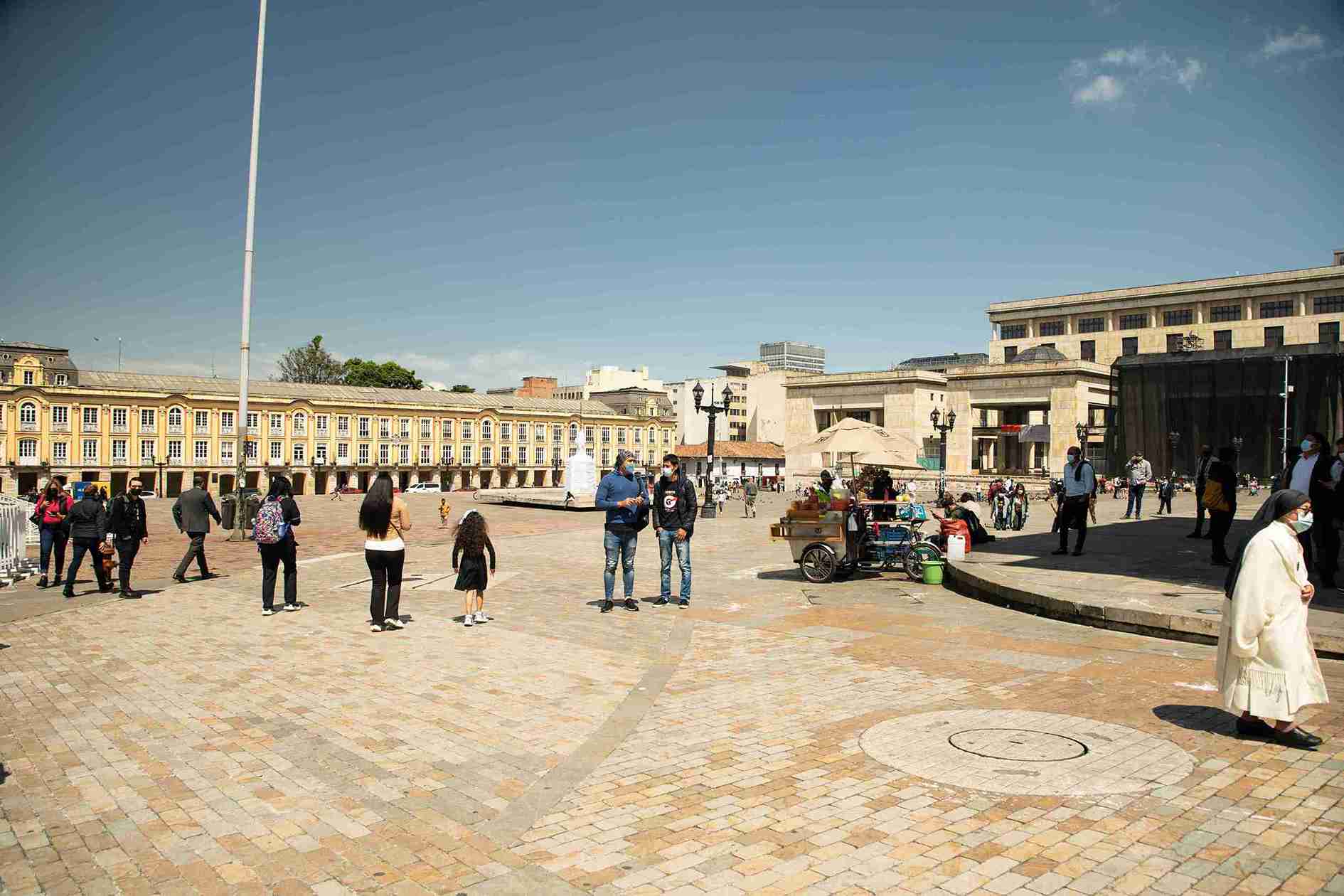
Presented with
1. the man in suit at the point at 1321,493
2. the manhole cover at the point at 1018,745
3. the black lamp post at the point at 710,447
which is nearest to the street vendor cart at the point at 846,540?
the man in suit at the point at 1321,493

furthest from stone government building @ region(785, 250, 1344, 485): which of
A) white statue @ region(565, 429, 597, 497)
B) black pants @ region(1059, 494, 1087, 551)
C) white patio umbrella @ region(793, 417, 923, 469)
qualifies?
black pants @ region(1059, 494, 1087, 551)

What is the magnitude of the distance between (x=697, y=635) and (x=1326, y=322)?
81.7m

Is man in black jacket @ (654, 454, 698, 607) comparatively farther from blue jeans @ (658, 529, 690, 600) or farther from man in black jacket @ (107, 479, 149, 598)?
man in black jacket @ (107, 479, 149, 598)

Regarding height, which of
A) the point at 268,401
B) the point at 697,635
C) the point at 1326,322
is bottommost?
the point at 697,635

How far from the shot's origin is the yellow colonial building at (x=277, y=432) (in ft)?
240

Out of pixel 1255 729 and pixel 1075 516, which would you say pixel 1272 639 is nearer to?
pixel 1255 729

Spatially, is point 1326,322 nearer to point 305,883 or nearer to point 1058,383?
point 1058,383

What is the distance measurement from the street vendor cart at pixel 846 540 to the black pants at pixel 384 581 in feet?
18.5

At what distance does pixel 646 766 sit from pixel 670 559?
692cm

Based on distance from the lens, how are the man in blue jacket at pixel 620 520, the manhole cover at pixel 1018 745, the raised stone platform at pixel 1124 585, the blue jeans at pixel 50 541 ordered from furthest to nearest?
the blue jeans at pixel 50 541 < the man in blue jacket at pixel 620 520 < the raised stone platform at pixel 1124 585 < the manhole cover at pixel 1018 745

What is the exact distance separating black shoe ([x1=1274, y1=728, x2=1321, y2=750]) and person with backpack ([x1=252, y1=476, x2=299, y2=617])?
10083 millimetres

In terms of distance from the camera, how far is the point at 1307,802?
4738 millimetres

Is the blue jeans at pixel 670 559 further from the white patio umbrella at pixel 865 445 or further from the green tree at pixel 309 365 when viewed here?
the green tree at pixel 309 365

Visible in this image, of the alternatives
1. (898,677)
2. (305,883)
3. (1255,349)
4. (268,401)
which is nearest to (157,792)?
(305,883)
